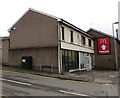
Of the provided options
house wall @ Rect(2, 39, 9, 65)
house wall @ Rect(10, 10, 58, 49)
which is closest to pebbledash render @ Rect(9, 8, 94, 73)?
house wall @ Rect(10, 10, 58, 49)

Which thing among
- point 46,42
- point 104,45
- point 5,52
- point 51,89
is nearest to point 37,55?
point 46,42

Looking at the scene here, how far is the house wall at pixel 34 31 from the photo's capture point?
1447 centimetres

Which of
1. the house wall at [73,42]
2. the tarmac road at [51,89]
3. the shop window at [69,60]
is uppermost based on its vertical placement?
the house wall at [73,42]

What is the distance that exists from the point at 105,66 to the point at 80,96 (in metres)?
19.2

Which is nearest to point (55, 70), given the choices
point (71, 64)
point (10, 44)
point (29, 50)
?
point (71, 64)

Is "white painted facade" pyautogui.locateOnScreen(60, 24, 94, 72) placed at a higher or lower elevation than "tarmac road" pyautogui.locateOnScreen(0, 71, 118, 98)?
higher

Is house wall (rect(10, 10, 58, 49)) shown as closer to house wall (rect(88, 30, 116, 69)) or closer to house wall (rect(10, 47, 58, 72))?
→ house wall (rect(10, 47, 58, 72))

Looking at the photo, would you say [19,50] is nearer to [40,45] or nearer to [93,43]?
[40,45]

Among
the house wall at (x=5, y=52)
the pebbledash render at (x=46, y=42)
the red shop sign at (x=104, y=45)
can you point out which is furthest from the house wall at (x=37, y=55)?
the red shop sign at (x=104, y=45)

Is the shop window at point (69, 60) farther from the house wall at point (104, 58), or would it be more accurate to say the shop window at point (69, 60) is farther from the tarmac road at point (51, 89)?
the house wall at point (104, 58)

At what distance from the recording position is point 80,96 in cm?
643

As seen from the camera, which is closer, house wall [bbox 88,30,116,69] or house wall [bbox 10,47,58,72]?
house wall [bbox 10,47,58,72]

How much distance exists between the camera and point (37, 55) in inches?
591

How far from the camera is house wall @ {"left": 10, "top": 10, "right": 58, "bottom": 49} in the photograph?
14.5 meters
